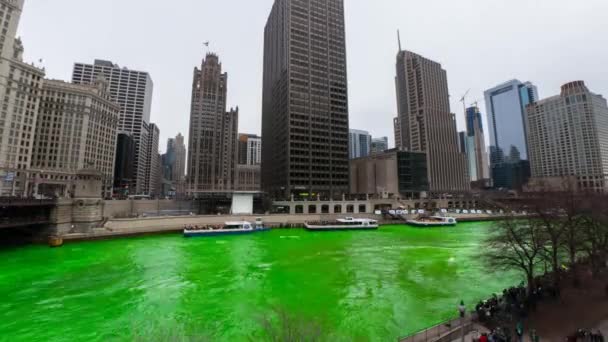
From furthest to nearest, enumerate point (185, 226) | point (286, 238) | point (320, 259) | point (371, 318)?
point (185, 226)
point (286, 238)
point (320, 259)
point (371, 318)

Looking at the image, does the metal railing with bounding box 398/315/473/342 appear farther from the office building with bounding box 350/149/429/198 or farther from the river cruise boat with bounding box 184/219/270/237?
the office building with bounding box 350/149/429/198

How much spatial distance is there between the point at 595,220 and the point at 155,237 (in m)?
71.6

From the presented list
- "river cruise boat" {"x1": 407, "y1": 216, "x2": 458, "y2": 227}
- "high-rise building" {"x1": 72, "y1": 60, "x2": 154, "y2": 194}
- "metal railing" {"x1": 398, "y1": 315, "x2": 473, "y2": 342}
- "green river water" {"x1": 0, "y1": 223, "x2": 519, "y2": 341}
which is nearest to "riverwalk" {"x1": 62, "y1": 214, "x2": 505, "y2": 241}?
"river cruise boat" {"x1": 407, "y1": 216, "x2": 458, "y2": 227}

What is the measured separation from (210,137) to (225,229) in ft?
419

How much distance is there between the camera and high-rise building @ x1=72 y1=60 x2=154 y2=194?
584ft

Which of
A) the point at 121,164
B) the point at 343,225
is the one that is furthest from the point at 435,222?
the point at 121,164

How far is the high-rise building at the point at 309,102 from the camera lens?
117938mm

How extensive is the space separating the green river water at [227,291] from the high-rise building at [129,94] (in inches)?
6386

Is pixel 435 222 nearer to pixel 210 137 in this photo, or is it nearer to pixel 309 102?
pixel 309 102

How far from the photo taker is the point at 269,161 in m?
147

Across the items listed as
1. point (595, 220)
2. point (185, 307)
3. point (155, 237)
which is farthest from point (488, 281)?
point (155, 237)

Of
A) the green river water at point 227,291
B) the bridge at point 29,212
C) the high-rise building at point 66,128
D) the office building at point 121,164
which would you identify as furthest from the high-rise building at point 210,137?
the green river water at point 227,291

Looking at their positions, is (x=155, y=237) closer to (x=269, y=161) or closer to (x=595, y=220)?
(x=595, y=220)

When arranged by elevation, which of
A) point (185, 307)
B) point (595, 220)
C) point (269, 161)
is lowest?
Answer: point (185, 307)
